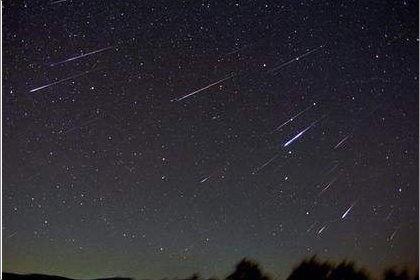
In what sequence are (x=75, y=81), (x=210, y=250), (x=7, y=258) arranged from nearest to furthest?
(x=7, y=258), (x=75, y=81), (x=210, y=250)

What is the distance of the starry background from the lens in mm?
1574

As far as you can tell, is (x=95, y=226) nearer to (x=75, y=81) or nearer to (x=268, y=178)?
(x=75, y=81)

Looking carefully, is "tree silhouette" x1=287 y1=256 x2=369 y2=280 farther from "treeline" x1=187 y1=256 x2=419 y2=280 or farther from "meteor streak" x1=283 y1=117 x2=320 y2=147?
"meteor streak" x1=283 y1=117 x2=320 y2=147

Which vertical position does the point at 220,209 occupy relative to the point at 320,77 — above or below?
below

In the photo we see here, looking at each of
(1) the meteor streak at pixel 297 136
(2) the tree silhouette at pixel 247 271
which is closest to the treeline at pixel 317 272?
(2) the tree silhouette at pixel 247 271

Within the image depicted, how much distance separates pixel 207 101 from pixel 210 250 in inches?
16.9

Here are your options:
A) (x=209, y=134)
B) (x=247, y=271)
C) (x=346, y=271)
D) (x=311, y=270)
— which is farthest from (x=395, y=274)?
(x=209, y=134)

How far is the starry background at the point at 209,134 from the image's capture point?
157 centimetres

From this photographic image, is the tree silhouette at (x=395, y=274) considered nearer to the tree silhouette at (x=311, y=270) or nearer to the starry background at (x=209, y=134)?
the starry background at (x=209, y=134)

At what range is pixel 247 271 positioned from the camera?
68.2 inches

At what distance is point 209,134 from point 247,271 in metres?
0.42

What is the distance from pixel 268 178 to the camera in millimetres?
1717

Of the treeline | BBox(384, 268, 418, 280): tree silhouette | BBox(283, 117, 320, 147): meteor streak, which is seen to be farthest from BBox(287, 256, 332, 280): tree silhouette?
BBox(283, 117, 320, 147): meteor streak

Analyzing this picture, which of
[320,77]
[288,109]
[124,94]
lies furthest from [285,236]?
[124,94]
